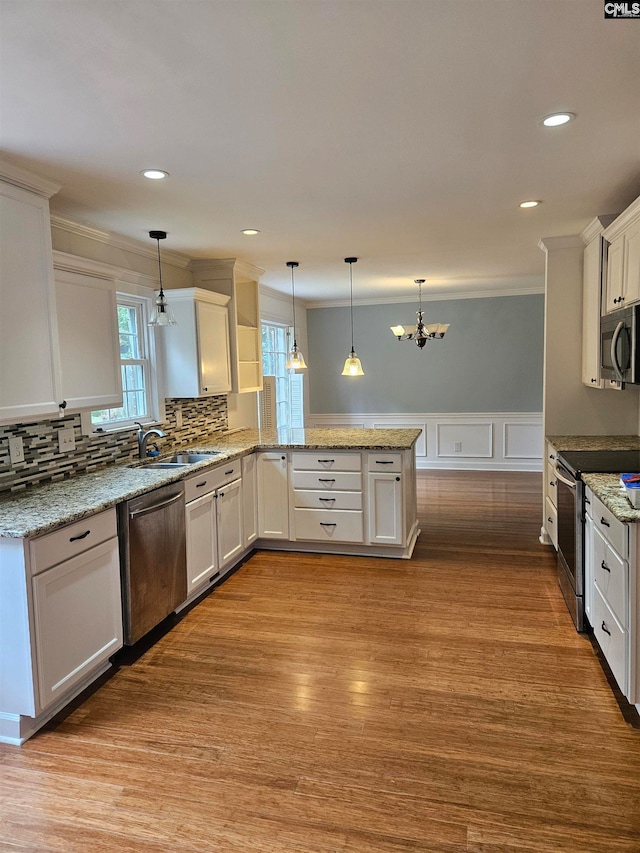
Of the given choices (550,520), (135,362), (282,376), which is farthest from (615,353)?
(282,376)

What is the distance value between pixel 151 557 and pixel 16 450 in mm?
886

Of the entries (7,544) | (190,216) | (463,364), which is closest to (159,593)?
(7,544)

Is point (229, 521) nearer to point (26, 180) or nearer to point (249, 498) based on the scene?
point (249, 498)

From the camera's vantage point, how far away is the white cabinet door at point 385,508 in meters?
4.20

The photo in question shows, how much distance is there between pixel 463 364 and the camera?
7891mm

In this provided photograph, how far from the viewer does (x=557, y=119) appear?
2184mm

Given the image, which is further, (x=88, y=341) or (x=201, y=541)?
(x=201, y=541)

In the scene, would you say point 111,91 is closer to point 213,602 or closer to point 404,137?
point 404,137

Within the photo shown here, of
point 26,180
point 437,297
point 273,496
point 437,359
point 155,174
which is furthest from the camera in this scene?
point 437,359

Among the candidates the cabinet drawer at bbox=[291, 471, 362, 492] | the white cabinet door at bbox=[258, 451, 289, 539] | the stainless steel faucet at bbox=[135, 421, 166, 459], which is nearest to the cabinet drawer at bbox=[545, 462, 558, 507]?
the cabinet drawer at bbox=[291, 471, 362, 492]

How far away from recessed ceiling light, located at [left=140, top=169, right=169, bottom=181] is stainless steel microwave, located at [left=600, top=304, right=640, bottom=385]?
244 cm

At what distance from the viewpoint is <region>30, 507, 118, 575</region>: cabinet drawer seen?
2260 mm

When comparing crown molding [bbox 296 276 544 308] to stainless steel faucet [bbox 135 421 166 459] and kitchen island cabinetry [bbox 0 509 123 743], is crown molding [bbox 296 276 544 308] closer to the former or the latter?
stainless steel faucet [bbox 135 421 166 459]

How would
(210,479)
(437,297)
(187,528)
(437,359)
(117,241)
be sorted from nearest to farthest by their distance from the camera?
(187,528), (210,479), (117,241), (437,297), (437,359)
